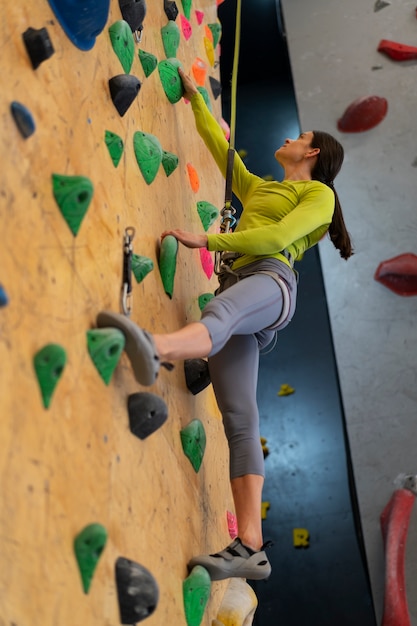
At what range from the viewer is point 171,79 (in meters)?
2.54

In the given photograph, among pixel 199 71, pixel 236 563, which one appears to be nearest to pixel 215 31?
pixel 199 71

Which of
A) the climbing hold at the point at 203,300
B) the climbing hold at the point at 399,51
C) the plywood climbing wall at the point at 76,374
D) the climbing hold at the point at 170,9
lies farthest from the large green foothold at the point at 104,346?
the climbing hold at the point at 399,51

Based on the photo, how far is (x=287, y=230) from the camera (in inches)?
83.0

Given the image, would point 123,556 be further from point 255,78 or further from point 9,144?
point 255,78

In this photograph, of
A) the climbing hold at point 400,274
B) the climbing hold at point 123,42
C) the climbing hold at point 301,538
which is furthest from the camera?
the climbing hold at point 301,538

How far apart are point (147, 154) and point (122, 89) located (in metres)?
0.23

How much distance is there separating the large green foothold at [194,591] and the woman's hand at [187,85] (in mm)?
1482

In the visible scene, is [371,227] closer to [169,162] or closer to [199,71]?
[199,71]

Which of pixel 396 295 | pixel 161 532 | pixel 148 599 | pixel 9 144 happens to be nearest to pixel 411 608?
pixel 396 295

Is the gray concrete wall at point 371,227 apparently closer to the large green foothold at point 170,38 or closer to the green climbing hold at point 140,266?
the large green foothold at point 170,38

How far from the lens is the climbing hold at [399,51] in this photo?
4734 millimetres

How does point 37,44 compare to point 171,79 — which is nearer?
point 37,44

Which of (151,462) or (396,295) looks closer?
(151,462)

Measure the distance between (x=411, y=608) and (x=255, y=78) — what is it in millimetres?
4220
